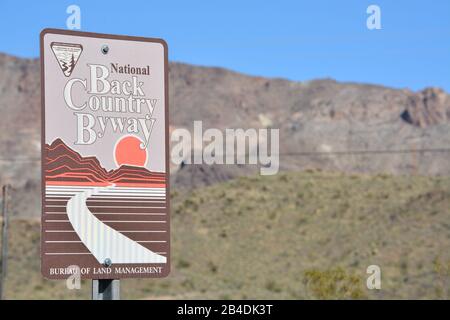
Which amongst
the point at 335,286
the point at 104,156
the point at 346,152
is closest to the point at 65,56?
the point at 104,156

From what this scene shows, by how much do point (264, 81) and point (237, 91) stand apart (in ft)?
27.4

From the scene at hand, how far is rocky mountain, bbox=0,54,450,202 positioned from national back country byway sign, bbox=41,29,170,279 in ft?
315

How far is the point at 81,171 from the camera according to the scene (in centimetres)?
530

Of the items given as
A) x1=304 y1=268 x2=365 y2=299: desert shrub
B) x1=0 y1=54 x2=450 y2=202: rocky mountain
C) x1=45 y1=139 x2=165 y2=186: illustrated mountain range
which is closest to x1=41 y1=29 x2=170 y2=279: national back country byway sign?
x1=45 y1=139 x2=165 y2=186: illustrated mountain range

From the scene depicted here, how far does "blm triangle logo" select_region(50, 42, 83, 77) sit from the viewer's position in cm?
527

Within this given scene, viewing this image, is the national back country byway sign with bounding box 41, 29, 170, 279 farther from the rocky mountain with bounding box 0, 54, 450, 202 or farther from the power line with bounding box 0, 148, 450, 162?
the power line with bounding box 0, 148, 450, 162

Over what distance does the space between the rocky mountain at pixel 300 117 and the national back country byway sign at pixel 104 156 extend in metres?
95.9

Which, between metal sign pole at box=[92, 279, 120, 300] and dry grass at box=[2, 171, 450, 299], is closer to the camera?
metal sign pole at box=[92, 279, 120, 300]

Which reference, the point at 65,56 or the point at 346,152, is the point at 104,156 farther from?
the point at 346,152

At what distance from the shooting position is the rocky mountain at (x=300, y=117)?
118000 mm

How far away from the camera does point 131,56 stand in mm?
5465

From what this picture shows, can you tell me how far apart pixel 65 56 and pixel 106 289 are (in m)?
1.39

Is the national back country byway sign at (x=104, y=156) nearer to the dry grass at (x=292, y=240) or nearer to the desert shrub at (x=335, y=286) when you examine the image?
the desert shrub at (x=335, y=286)
